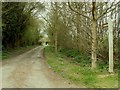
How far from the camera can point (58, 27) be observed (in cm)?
3881

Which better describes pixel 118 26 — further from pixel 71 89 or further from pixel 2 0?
pixel 2 0

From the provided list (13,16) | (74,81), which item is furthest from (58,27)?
(74,81)

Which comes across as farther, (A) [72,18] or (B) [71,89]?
(A) [72,18]

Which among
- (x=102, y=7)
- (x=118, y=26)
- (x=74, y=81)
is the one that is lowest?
(x=74, y=81)

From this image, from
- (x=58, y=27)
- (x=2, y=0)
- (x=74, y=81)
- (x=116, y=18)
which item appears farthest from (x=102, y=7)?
(x=58, y=27)

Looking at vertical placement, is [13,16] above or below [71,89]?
above

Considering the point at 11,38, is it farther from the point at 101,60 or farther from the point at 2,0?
the point at 101,60

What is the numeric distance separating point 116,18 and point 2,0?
14.1 m

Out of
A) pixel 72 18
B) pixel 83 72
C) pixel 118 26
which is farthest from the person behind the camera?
pixel 72 18

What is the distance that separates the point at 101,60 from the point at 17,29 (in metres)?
26.1

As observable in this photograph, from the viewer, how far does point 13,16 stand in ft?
121

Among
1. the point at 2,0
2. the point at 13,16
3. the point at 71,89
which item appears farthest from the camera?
the point at 13,16

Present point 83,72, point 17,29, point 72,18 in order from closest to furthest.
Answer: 1. point 83,72
2. point 72,18
3. point 17,29

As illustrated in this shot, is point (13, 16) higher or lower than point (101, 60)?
higher
